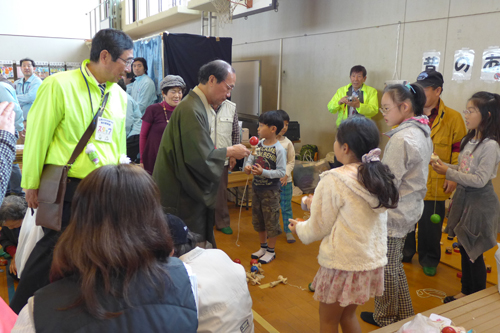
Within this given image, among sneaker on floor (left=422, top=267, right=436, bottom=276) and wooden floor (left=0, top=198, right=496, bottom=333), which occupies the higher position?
sneaker on floor (left=422, top=267, right=436, bottom=276)

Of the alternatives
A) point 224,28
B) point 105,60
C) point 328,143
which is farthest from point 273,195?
point 224,28

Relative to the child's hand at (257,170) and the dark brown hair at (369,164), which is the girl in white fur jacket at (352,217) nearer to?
the dark brown hair at (369,164)

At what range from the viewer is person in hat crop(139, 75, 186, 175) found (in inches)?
148

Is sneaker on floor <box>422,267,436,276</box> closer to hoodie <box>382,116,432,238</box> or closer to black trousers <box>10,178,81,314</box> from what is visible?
hoodie <box>382,116,432,238</box>

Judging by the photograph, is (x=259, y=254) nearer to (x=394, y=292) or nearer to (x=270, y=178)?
(x=270, y=178)

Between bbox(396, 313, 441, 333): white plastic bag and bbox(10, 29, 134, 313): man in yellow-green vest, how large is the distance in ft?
5.78

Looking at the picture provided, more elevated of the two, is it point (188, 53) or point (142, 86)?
point (188, 53)

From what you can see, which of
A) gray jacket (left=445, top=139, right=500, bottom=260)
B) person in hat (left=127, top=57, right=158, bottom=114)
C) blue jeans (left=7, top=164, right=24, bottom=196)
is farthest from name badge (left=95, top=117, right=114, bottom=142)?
person in hat (left=127, top=57, right=158, bottom=114)

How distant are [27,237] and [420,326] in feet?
7.74

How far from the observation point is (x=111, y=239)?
943 millimetres

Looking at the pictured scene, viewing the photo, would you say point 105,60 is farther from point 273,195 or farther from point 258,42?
point 258,42

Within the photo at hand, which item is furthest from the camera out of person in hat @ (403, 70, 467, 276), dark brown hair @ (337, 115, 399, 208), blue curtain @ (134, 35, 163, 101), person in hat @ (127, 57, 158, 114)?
blue curtain @ (134, 35, 163, 101)

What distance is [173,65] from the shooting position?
5.60 meters

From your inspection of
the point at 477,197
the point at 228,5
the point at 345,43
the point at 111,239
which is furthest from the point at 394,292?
the point at 228,5
